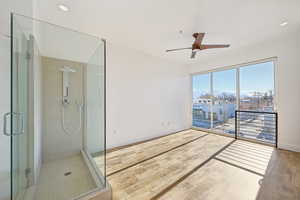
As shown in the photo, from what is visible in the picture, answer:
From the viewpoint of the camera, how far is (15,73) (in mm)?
1354

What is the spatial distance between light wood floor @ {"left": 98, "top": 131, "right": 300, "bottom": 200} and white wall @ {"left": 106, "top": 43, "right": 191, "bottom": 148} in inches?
24.0

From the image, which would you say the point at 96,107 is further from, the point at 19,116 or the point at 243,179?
the point at 243,179

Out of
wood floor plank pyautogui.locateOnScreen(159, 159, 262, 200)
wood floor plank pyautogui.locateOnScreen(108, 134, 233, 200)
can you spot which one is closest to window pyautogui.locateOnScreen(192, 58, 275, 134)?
wood floor plank pyautogui.locateOnScreen(108, 134, 233, 200)

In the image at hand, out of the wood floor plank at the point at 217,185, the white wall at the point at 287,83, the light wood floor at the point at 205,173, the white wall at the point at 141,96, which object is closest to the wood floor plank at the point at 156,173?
the light wood floor at the point at 205,173

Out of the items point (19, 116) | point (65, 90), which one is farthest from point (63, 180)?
point (65, 90)

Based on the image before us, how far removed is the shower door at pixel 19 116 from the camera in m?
1.30

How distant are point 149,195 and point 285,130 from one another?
3514 millimetres

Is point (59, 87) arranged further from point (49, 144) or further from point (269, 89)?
point (269, 89)

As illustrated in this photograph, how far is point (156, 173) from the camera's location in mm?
2064

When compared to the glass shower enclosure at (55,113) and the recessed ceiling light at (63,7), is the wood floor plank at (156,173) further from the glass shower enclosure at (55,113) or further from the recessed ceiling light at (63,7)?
the recessed ceiling light at (63,7)

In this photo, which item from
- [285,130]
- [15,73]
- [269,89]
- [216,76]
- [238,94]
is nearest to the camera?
[15,73]

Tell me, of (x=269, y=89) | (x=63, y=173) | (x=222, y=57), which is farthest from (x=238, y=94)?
(x=63, y=173)

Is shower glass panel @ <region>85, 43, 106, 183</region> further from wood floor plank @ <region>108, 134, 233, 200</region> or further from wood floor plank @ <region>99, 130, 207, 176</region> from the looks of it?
wood floor plank @ <region>108, 134, 233, 200</region>

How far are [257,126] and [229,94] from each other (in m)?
1.16
